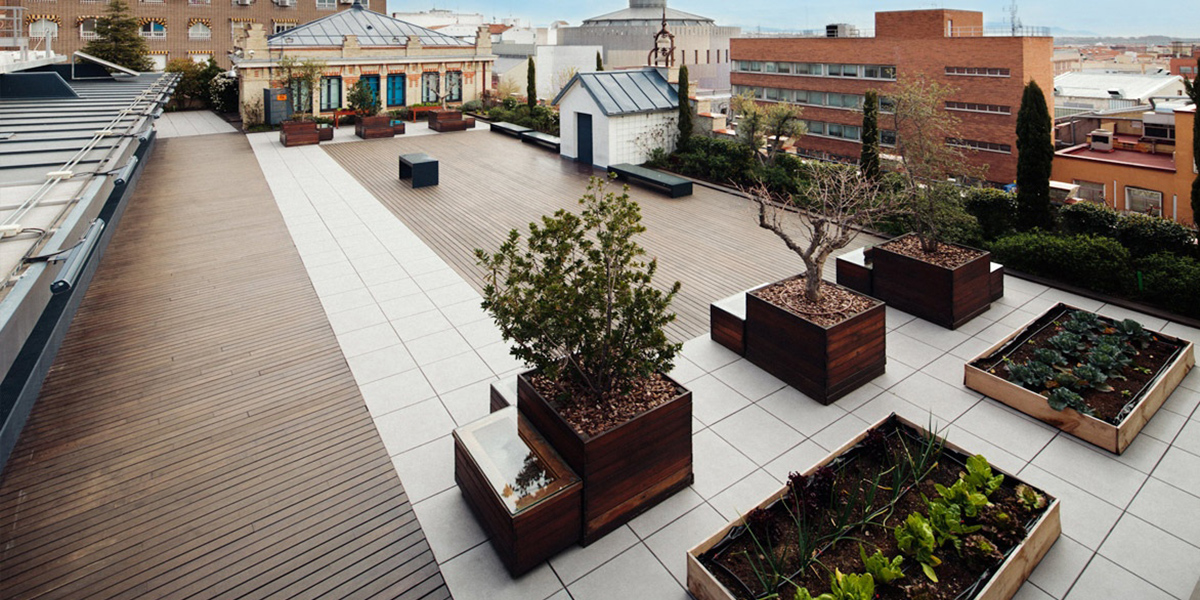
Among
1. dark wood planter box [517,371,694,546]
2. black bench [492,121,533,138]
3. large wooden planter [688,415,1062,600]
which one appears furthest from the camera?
black bench [492,121,533,138]

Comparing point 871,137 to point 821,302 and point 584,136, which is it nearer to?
point 821,302

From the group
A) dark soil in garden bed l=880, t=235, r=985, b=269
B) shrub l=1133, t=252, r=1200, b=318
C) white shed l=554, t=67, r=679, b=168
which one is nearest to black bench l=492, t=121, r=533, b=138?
white shed l=554, t=67, r=679, b=168

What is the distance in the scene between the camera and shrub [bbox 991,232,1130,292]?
10.2m

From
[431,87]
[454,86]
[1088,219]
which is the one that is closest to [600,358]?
[1088,219]

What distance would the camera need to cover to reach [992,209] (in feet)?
40.8

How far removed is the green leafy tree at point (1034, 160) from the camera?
38.8ft

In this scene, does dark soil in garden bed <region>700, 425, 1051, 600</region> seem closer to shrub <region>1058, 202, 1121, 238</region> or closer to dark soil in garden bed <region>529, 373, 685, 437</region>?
dark soil in garden bed <region>529, 373, 685, 437</region>

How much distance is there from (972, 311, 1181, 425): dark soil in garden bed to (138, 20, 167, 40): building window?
66261mm

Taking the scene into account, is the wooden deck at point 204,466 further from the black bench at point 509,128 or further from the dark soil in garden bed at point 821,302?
the black bench at point 509,128

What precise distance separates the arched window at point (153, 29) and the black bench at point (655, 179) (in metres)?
53.8

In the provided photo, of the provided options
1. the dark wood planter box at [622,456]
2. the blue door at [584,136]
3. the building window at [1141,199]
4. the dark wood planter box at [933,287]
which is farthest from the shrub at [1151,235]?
the building window at [1141,199]

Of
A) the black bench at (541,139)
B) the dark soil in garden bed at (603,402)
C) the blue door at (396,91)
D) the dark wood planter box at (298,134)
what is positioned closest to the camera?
the dark soil in garden bed at (603,402)

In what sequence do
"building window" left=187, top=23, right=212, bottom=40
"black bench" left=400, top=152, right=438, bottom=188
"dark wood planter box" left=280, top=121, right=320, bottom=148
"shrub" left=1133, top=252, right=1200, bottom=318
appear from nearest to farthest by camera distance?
"shrub" left=1133, top=252, right=1200, bottom=318 → "black bench" left=400, top=152, right=438, bottom=188 → "dark wood planter box" left=280, top=121, right=320, bottom=148 → "building window" left=187, top=23, right=212, bottom=40

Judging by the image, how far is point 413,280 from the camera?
11219 millimetres
